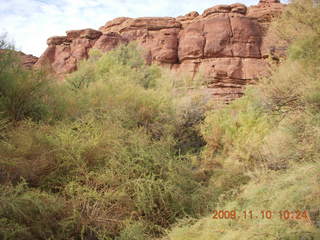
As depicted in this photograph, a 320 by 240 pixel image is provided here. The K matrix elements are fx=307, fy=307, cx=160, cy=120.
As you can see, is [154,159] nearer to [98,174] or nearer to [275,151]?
[98,174]

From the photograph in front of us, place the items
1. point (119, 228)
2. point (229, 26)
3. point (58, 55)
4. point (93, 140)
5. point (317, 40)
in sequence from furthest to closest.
Answer: point (58, 55) → point (229, 26) → point (317, 40) → point (93, 140) → point (119, 228)

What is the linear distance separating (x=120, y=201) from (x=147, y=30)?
99.0 feet

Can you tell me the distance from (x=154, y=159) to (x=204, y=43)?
26.0 metres

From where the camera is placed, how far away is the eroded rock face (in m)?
29.5

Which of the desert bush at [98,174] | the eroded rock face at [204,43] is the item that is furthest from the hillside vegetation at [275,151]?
the eroded rock face at [204,43]

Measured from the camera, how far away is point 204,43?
31.3 meters

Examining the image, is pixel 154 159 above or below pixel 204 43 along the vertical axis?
below

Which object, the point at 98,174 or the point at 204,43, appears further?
the point at 204,43

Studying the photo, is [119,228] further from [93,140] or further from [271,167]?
[271,167]

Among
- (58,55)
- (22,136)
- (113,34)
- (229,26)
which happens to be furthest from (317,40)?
(58,55)

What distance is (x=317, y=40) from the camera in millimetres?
8805
